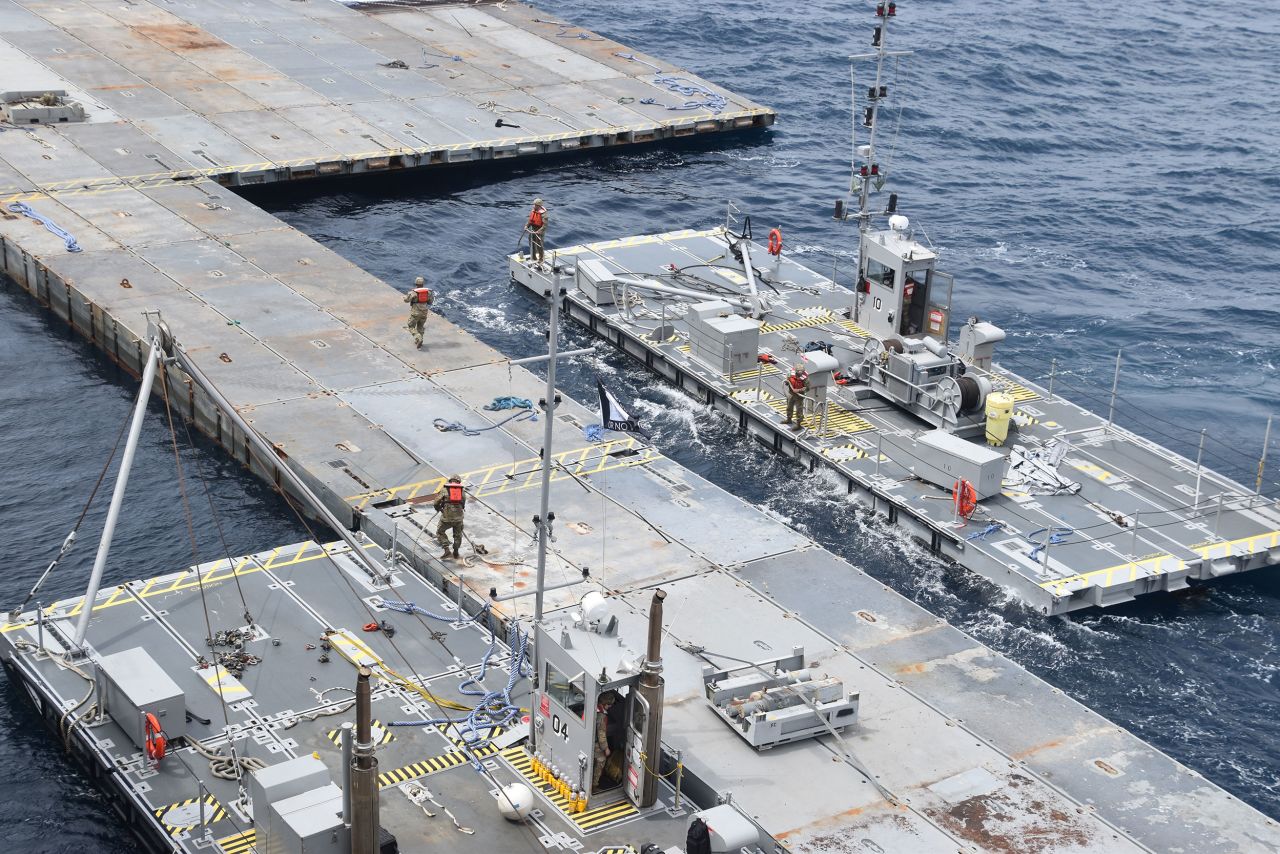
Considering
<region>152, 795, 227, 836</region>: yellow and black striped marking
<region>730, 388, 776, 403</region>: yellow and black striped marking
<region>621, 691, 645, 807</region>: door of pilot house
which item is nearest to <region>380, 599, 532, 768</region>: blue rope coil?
<region>621, 691, 645, 807</region>: door of pilot house

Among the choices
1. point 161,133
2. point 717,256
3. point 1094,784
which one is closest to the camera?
point 1094,784

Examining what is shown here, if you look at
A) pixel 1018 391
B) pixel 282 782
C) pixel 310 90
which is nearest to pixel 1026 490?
pixel 1018 391

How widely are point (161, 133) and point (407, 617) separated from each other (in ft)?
144

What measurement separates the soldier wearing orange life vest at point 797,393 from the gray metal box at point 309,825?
85.0 feet

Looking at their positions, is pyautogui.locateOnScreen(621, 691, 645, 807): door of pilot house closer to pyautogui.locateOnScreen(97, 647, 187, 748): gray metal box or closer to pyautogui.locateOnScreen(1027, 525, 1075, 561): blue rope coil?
pyautogui.locateOnScreen(97, 647, 187, 748): gray metal box

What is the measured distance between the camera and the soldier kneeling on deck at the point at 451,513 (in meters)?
45.2

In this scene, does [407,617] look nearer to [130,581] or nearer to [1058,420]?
[130,581]

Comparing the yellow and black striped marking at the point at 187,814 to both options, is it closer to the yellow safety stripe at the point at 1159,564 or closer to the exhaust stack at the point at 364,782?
the exhaust stack at the point at 364,782

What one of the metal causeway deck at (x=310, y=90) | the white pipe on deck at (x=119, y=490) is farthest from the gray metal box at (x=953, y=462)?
the metal causeway deck at (x=310, y=90)

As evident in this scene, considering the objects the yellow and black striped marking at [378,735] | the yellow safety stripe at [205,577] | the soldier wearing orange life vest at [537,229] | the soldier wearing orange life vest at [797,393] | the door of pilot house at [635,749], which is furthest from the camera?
the soldier wearing orange life vest at [537,229]

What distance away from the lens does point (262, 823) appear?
34594 millimetres

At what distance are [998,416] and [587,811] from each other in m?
24.0

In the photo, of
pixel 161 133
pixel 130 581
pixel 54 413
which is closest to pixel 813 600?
pixel 130 581

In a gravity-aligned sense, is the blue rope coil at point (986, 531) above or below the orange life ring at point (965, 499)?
below
